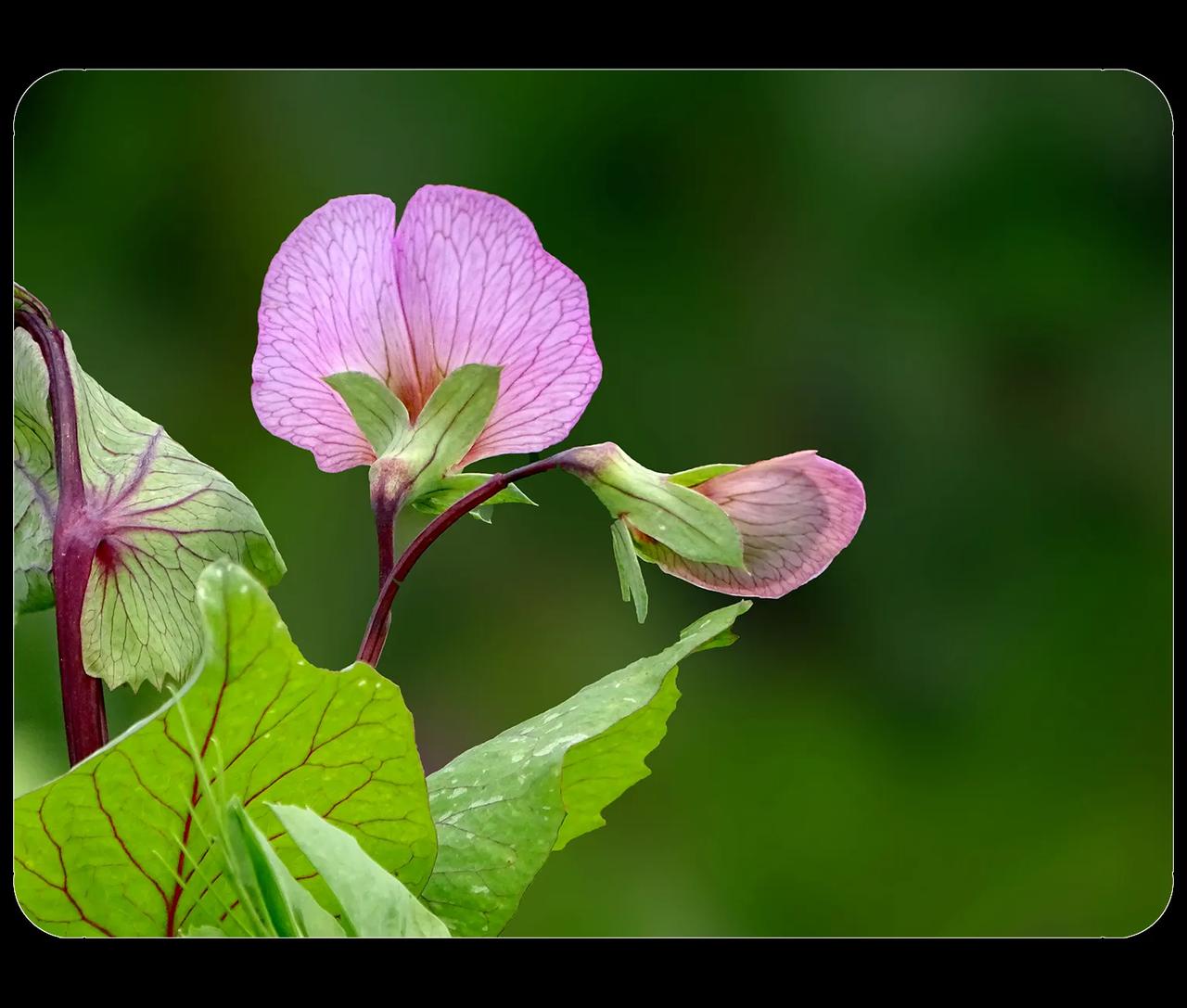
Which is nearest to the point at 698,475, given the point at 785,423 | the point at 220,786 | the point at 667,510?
the point at 667,510

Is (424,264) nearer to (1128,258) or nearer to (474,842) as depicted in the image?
(474,842)

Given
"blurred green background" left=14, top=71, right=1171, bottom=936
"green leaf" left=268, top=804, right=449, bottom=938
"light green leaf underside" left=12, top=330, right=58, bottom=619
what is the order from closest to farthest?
"green leaf" left=268, top=804, right=449, bottom=938 < "light green leaf underside" left=12, top=330, right=58, bottom=619 < "blurred green background" left=14, top=71, right=1171, bottom=936

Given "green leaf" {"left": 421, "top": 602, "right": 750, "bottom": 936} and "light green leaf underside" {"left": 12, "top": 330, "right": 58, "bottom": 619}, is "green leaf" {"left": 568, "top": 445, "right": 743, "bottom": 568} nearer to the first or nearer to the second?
"green leaf" {"left": 421, "top": 602, "right": 750, "bottom": 936}

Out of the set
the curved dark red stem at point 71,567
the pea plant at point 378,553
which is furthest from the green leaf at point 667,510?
the curved dark red stem at point 71,567

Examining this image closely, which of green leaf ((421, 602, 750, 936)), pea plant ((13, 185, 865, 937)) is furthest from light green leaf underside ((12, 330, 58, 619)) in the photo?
green leaf ((421, 602, 750, 936))

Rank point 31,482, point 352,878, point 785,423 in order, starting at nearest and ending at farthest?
point 352,878 < point 31,482 < point 785,423

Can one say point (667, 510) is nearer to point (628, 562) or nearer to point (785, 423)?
point (628, 562)

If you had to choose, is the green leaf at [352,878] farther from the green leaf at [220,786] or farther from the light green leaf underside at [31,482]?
the light green leaf underside at [31,482]
